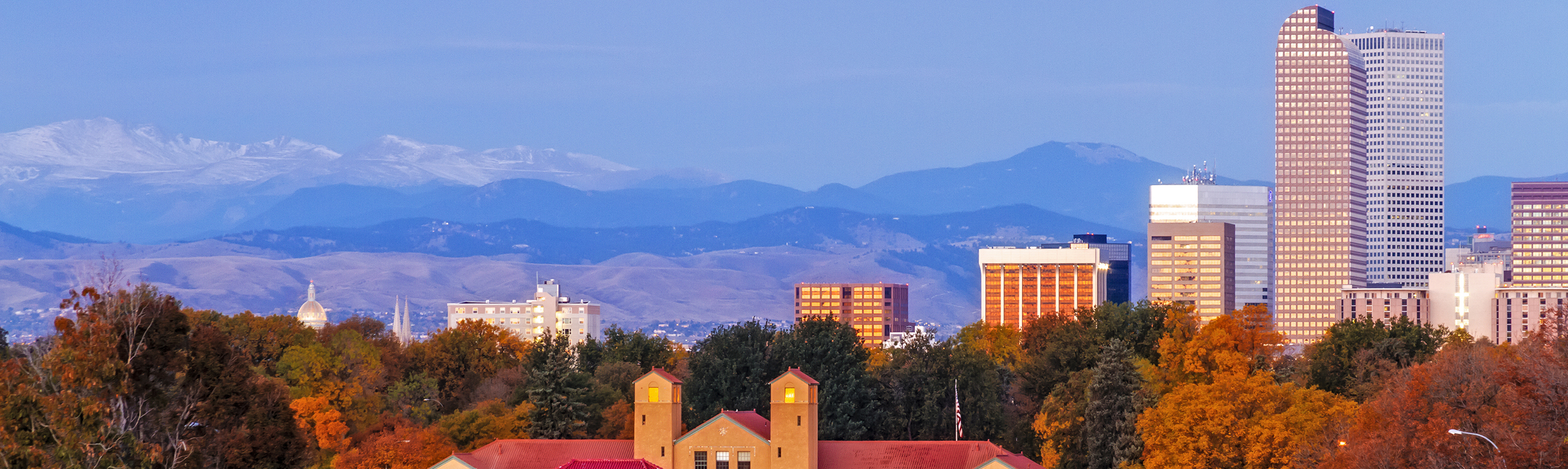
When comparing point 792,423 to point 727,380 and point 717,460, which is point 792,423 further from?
point 727,380

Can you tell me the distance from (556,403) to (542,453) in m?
10.8

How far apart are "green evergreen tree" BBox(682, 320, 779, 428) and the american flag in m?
11.0

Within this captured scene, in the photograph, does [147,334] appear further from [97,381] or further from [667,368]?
[667,368]

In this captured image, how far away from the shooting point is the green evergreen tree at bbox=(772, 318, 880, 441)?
10244 cm

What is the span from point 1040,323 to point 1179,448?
54603 millimetres

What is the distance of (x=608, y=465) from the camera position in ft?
286

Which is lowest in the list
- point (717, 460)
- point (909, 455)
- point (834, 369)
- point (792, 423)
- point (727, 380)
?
point (717, 460)

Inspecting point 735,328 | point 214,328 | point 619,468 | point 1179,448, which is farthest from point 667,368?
point 214,328

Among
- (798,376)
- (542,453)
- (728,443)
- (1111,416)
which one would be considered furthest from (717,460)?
(1111,416)

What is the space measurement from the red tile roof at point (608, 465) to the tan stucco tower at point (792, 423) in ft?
25.4

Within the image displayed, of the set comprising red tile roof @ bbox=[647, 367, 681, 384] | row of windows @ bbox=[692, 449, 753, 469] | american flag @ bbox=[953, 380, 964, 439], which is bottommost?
row of windows @ bbox=[692, 449, 753, 469]

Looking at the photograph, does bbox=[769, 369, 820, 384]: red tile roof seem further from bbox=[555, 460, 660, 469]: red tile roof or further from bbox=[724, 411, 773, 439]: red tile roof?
bbox=[555, 460, 660, 469]: red tile roof

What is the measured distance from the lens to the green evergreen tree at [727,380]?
108 m

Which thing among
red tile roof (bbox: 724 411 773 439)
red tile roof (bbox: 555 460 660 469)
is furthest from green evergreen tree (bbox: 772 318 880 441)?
red tile roof (bbox: 555 460 660 469)
